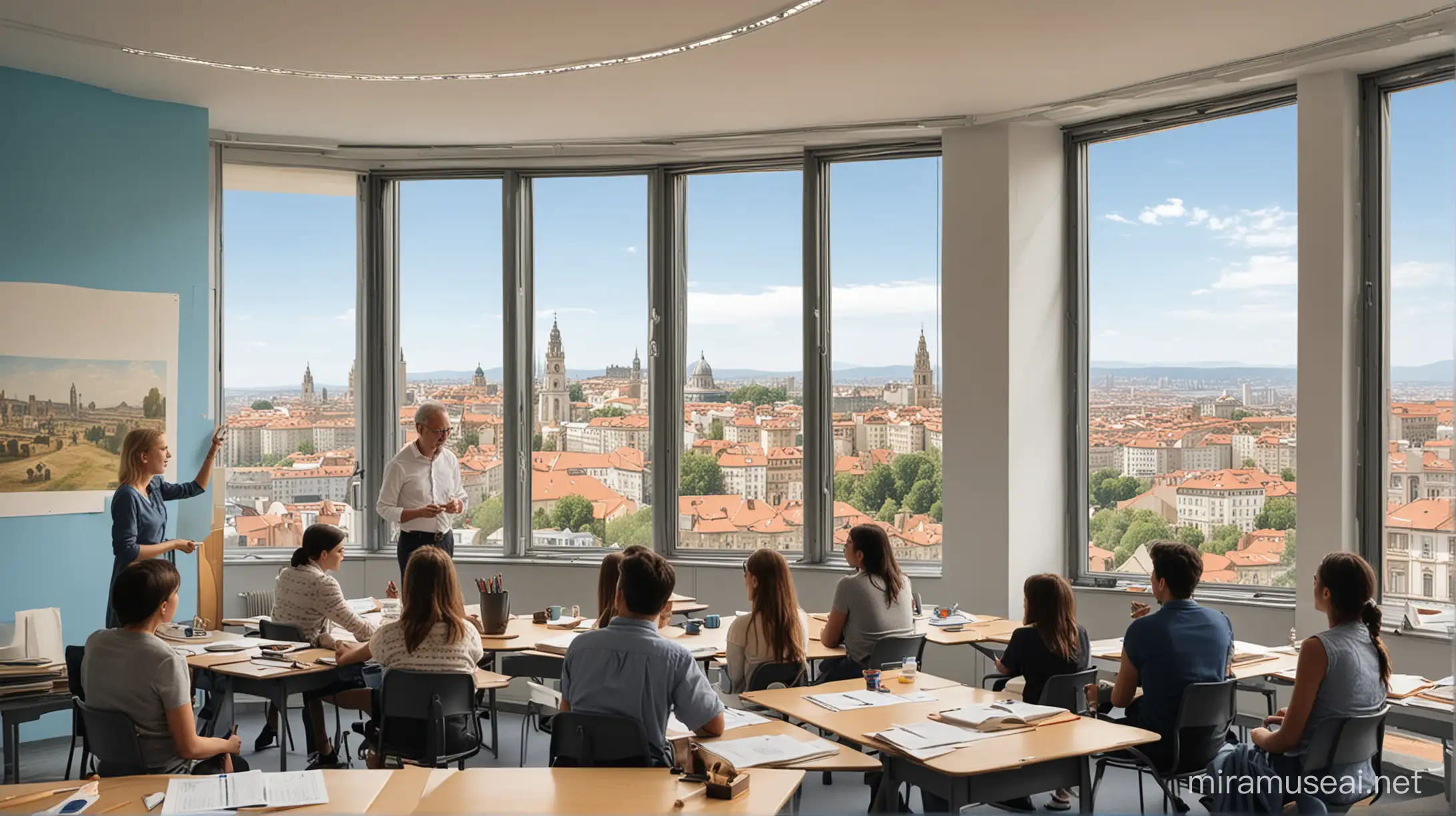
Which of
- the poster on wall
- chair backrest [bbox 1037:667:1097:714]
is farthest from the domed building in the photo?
chair backrest [bbox 1037:667:1097:714]

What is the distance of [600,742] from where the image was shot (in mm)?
3557

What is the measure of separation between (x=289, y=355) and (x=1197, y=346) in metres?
6.39

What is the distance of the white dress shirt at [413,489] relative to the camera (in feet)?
22.7

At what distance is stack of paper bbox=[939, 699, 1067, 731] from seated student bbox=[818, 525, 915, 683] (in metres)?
1.30

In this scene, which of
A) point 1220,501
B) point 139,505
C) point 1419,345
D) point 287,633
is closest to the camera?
point 287,633

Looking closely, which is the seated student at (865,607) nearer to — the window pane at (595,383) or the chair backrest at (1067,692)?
the chair backrest at (1067,692)

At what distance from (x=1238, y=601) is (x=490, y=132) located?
571cm

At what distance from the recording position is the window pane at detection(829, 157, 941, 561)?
7.84 meters

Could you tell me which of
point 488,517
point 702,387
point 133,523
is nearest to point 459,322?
point 488,517

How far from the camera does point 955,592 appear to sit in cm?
744

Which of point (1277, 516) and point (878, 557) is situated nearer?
point (878, 557)

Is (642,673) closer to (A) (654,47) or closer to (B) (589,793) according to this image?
(B) (589,793)

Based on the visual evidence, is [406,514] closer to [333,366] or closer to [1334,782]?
[333,366]

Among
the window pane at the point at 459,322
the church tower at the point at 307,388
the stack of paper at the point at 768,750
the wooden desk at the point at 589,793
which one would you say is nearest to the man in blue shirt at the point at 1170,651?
the stack of paper at the point at 768,750
